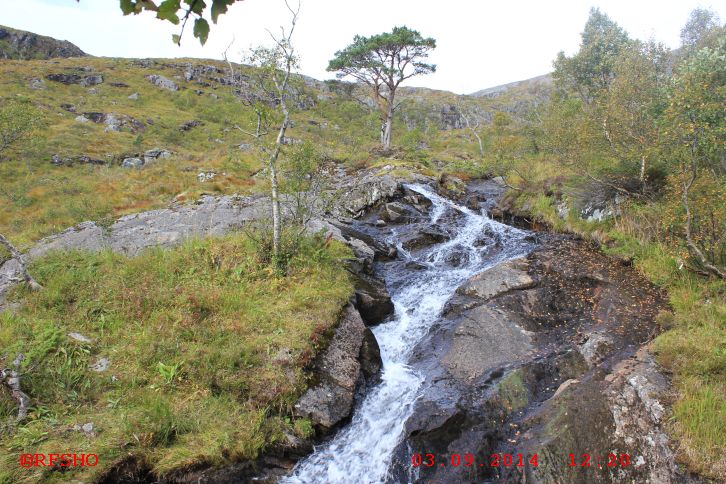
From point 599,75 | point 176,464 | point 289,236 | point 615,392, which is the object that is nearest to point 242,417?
point 176,464

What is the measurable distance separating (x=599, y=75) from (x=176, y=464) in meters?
39.1

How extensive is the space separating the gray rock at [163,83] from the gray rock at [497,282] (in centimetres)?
8966

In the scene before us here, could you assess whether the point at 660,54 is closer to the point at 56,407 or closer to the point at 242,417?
the point at 242,417

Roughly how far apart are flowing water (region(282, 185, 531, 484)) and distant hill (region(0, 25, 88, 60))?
114330mm

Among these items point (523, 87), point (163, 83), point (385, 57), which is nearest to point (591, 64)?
point (385, 57)

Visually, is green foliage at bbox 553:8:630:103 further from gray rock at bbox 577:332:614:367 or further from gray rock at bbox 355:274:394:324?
gray rock at bbox 355:274:394:324

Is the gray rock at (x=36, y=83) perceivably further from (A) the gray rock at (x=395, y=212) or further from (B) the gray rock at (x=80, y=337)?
(B) the gray rock at (x=80, y=337)

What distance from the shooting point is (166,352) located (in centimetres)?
723

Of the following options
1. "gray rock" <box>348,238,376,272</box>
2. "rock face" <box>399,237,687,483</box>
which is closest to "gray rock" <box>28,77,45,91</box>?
"gray rock" <box>348,238,376,272</box>

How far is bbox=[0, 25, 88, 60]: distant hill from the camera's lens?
3282 inches

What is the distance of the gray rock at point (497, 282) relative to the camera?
10.8m

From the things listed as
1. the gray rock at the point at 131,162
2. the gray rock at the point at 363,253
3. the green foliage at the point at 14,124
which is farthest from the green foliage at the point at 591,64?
the green foliage at the point at 14,124

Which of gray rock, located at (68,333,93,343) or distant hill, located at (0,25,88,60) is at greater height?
distant hill, located at (0,25,88,60)
